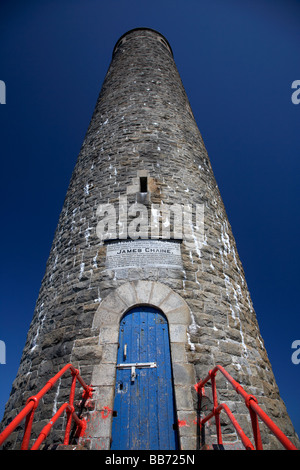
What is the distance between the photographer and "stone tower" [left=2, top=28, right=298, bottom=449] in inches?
146

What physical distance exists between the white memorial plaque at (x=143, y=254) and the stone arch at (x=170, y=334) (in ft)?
1.37

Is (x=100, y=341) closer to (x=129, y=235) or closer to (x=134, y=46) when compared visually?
(x=129, y=235)

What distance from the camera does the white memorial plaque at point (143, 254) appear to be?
15.9 ft

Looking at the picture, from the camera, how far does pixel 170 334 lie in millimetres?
4078

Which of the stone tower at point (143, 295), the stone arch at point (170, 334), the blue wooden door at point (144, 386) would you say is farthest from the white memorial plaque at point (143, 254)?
the blue wooden door at point (144, 386)

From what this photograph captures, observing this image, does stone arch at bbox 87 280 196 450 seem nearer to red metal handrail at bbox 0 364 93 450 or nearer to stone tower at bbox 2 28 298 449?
stone tower at bbox 2 28 298 449
